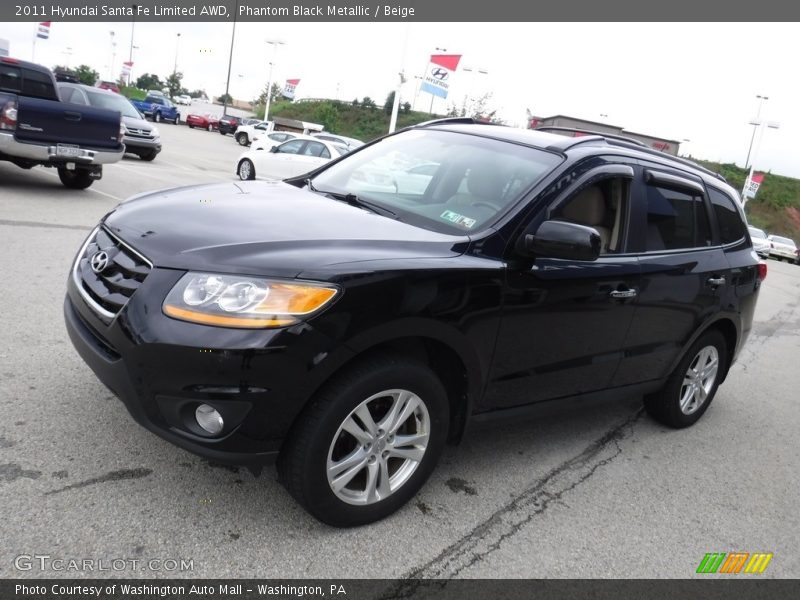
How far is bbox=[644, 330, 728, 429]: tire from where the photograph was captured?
4.55 m

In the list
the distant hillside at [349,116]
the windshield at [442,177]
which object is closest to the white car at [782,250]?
the distant hillside at [349,116]

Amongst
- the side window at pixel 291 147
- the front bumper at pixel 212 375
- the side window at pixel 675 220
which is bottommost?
the front bumper at pixel 212 375

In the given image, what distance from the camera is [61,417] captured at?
11.0ft

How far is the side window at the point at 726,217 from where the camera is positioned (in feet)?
15.2

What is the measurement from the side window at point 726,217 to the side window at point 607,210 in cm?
118

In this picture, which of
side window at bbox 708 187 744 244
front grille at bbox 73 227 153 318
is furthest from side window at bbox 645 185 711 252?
front grille at bbox 73 227 153 318

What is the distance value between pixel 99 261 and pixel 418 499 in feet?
5.99

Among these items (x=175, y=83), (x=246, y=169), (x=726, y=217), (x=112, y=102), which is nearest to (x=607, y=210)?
(x=726, y=217)

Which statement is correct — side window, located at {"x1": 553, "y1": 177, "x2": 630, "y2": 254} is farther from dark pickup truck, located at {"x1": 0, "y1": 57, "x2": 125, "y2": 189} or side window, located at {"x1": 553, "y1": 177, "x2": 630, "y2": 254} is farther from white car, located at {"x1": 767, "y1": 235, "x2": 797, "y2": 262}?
white car, located at {"x1": 767, "y1": 235, "x2": 797, "y2": 262}

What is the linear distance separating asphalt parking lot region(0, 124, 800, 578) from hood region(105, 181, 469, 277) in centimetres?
103

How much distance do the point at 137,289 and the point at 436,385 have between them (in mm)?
1285

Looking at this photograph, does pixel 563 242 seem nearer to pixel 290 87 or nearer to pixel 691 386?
pixel 691 386

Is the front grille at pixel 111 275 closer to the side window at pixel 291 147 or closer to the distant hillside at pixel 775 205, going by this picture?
the side window at pixel 291 147

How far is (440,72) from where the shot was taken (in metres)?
21.6
